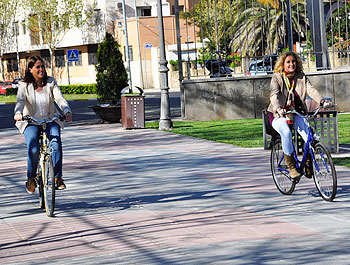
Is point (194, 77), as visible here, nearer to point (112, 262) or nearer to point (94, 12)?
point (112, 262)

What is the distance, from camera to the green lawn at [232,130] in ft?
49.7

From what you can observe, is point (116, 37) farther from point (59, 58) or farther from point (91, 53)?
point (59, 58)

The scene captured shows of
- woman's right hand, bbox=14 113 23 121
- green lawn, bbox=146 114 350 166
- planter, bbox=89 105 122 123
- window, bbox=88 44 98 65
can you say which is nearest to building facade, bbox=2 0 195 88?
window, bbox=88 44 98 65

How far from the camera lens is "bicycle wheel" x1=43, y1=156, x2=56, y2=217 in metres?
8.20

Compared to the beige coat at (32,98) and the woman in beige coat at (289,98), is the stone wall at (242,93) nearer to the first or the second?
the woman in beige coat at (289,98)

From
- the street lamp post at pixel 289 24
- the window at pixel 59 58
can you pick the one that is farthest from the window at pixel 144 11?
the street lamp post at pixel 289 24

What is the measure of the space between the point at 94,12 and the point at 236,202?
193 ft

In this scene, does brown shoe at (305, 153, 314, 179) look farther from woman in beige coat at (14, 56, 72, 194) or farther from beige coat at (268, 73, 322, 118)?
woman in beige coat at (14, 56, 72, 194)

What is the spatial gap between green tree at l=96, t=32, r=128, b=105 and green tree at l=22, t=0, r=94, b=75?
3928 cm

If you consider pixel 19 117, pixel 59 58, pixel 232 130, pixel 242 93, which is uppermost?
pixel 59 58

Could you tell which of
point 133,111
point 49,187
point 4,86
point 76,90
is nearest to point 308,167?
point 49,187

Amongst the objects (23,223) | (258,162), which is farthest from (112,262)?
(258,162)

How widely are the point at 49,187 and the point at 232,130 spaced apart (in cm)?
979

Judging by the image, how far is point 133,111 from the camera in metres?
19.6
